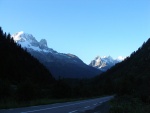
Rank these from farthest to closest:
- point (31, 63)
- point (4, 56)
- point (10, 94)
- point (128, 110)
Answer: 1. point (31, 63)
2. point (4, 56)
3. point (10, 94)
4. point (128, 110)

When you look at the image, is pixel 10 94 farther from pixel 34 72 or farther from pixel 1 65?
pixel 34 72

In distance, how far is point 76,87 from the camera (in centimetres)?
6725

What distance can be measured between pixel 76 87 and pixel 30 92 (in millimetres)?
31925

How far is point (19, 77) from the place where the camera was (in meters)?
92.6

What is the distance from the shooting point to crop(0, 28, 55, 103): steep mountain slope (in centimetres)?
3578

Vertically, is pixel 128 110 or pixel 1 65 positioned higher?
pixel 1 65

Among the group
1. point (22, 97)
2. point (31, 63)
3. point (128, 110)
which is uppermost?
point (31, 63)

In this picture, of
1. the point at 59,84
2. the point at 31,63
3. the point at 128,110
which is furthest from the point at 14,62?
the point at 128,110

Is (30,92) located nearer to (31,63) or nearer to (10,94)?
(10,94)

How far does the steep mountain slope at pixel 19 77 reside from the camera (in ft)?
117

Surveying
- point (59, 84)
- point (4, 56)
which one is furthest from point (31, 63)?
point (59, 84)

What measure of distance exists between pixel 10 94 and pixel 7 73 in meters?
51.8

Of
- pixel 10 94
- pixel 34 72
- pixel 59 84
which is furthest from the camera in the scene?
pixel 34 72

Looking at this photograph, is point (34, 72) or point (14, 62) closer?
point (14, 62)
